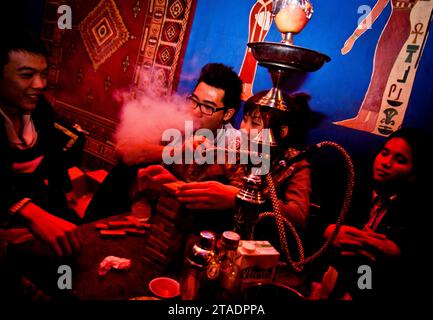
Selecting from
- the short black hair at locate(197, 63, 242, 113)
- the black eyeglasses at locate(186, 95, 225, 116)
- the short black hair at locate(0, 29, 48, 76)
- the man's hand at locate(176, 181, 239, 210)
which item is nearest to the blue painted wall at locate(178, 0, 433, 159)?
the short black hair at locate(197, 63, 242, 113)

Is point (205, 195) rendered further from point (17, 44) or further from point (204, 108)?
point (17, 44)

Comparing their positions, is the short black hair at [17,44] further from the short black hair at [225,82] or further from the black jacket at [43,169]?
the short black hair at [225,82]

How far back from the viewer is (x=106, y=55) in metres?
5.40

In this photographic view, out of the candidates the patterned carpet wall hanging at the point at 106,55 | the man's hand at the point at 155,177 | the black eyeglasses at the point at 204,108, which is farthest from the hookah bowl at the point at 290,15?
the patterned carpet wall hanging at the point at 106,55

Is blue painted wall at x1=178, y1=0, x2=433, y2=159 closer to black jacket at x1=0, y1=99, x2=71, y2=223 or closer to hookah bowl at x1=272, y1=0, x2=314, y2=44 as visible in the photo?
hookah bowl at x1=272, y1=0, x2=314, y2=44

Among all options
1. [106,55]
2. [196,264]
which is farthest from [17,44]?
[106,55]

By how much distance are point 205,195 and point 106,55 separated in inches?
179

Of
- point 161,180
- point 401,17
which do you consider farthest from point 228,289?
point 401,17

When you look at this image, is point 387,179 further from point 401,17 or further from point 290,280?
point 401,17

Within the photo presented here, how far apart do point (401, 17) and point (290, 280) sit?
8.94 feet

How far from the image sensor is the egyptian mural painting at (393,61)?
108 inches

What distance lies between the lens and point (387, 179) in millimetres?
2500

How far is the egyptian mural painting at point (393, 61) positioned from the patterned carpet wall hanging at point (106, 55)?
2662 mm

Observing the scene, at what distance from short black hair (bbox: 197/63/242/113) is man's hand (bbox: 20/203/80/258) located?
6.81ft
